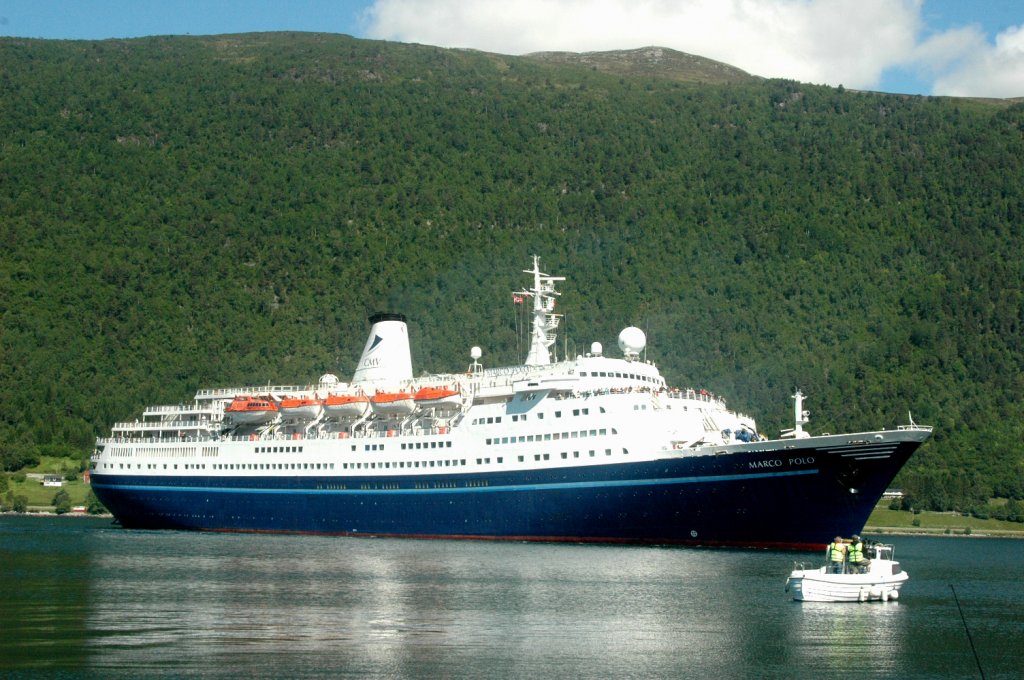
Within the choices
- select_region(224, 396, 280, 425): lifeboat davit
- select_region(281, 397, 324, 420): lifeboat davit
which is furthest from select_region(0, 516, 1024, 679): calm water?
select_region(224, 396, 280, 425): lifeboat davit

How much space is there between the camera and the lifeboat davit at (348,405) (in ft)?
245

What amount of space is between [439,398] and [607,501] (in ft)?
42.8

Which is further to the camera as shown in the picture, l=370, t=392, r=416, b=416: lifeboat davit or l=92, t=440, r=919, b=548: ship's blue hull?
l=370, t=392, r=416, b=416: lifeboat davit

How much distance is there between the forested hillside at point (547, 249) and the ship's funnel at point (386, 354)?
4969 cm

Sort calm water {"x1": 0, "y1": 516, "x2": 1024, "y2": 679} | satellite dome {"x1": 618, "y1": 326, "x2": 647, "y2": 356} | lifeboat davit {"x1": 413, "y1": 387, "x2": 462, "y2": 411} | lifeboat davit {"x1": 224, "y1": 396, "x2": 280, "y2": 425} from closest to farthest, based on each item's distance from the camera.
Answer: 1. calm water {"x1": 0, "y1": 516, "x2": 1024, "y2": 679}
2. satellite dome {"x1": 618, "y1": 326, "x2": 647, "y2": 356}
3. lifeboat davit {"x1": 413, "y1": 387, "x2": 462, "y2": 411}
4. lifeboat davit {"x1": 224, "y1": 396, "x2": 280, "y2": 425}

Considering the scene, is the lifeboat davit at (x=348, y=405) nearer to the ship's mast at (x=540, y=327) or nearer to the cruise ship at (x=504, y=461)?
the cruise ship at (x=504, y=461)

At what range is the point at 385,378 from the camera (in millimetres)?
78000

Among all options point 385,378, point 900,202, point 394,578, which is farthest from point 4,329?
point 394,578

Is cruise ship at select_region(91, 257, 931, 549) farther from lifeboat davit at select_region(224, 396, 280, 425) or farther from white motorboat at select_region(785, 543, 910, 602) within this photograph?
white motorboat at select_region(785, 543, 910, 602)

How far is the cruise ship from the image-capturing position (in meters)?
57.0

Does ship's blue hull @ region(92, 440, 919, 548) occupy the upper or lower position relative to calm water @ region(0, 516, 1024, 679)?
upper

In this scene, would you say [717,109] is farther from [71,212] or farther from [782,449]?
[782,449]

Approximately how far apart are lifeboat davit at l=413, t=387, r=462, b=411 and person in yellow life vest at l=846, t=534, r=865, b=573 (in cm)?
2990

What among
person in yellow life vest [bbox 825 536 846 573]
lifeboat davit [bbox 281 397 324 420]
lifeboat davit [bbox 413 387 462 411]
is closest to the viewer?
person in yellow life vest [bbox 825 536 846 573]
